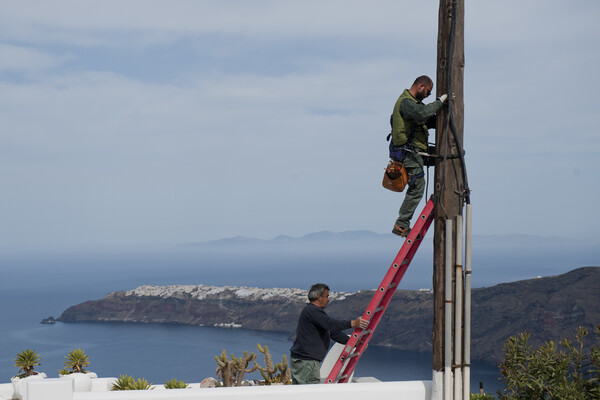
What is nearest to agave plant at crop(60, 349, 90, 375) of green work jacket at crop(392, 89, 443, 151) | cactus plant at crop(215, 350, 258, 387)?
cactus plant at crop(215, 350, 258, 387)

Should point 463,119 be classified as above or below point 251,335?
above

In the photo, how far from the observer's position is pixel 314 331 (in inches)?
352

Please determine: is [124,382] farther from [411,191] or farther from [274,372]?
[411,191]

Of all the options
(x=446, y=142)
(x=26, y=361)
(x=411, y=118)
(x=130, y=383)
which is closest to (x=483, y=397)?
(x=446, y=142)

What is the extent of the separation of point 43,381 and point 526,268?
380ft

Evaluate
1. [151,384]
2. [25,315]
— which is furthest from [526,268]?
[151,384]

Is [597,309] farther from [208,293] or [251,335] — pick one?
[208,293]

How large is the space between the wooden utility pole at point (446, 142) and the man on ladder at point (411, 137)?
17 cm

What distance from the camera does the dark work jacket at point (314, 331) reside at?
8.80m

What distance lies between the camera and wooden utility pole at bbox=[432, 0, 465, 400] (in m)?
8.51

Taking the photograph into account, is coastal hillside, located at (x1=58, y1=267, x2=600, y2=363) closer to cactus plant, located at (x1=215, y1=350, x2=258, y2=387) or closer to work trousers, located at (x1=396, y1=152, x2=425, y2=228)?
cactus plant, located at (x1=215, y1=350, x2=258, y2=387)

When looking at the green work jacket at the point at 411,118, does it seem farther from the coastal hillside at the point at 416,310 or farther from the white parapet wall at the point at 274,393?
the coastal hillside at the point at 416,310

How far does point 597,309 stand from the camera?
3809 cm

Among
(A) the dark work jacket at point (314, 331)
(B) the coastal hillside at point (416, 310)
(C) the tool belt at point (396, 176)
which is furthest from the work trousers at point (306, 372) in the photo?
(B) the coastal hillside at point (416, 310)
